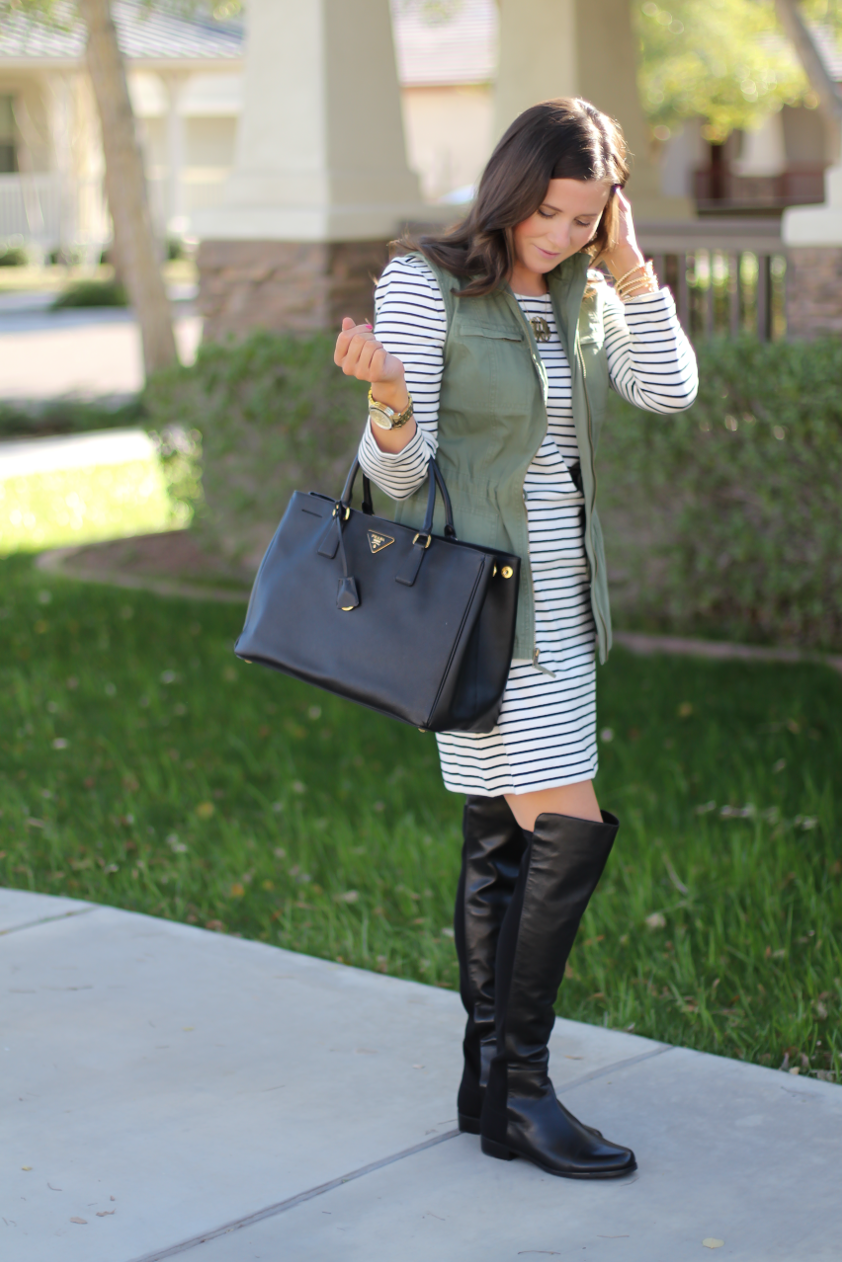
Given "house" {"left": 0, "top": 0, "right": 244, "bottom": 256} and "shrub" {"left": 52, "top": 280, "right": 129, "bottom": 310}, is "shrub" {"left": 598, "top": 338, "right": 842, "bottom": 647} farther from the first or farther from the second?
"house" {"left": 0, "top": 0, "right": 244, "bottom": 256}

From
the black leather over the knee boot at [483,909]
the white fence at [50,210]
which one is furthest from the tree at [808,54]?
the white fence at [50,210]

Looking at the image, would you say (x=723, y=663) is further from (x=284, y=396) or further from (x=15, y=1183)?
(x=15, y=1183)

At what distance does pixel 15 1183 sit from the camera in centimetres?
272

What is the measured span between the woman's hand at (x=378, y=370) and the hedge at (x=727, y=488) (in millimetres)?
3939

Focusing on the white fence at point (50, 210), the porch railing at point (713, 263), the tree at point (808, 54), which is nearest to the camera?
the porch railing at point (713, 263)

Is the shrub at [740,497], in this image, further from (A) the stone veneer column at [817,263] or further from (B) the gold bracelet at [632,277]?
(B) the gold bracelet at [632,277]

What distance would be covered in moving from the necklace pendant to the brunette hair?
105 millimetres

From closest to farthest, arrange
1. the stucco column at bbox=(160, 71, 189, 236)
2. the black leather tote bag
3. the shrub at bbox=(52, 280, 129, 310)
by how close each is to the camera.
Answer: the black leather tote bag < the shrub at bbox=(52, 280, 129, 310) < the stucco column at bbox=(160, 71, 189, 236)

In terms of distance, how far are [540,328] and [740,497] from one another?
403 centimetres

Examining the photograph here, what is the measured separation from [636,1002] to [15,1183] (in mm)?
1436

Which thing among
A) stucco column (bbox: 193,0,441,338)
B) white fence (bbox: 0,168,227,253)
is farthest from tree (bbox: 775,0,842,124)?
white fence (bbox: 0,168,227,253)

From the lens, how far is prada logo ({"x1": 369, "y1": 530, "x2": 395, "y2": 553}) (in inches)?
102

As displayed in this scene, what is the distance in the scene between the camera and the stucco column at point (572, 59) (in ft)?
32.1

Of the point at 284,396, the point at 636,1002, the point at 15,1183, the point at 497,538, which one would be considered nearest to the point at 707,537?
the point at 284,396
